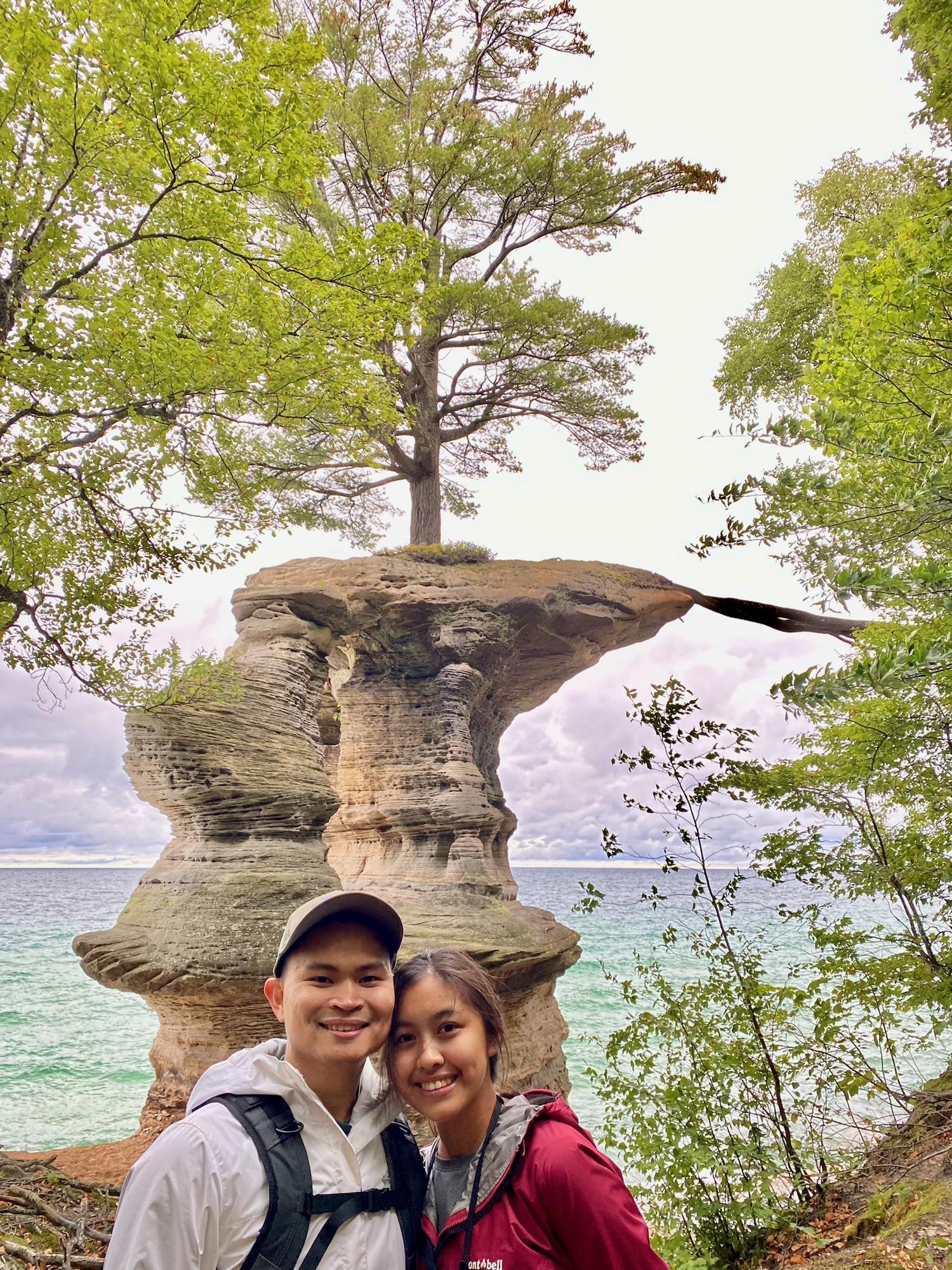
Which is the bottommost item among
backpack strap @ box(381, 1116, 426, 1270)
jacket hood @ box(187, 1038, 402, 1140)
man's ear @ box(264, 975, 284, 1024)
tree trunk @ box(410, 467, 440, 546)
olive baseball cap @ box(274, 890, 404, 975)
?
backpack strap @ box(381, 1116, 426, 1270)

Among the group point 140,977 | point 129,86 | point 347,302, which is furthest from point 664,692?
point 140,977

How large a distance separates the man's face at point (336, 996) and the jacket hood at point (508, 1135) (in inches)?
14.2

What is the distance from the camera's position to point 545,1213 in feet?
5.41

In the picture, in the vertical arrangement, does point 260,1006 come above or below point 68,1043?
above

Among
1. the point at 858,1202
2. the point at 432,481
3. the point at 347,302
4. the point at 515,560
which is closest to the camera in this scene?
the point at 858,1202

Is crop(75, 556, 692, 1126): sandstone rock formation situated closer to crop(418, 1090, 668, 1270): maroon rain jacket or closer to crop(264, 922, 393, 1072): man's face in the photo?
crop(264, 922, 393, 1072): man's face

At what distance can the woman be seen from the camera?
5.24 ft

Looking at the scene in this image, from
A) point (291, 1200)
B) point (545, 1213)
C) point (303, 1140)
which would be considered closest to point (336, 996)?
point (303, 1140)

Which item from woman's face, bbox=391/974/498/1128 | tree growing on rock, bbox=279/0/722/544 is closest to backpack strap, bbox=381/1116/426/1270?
woman's face, bbox=391/974/498/1128

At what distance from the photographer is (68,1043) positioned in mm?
21031

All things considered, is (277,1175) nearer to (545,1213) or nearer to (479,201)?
(545,1213)

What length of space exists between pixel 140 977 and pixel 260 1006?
141 centimetres

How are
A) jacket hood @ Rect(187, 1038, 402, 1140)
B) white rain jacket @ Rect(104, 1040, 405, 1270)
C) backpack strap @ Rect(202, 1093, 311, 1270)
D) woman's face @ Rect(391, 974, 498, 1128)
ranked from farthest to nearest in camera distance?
woman's face @ Rect(391, 974, 498, 1128)
jacket hood @ Rect(187, 1038, 402, 1140)
backpack strap @ Rect(202, 1093, 311, 1270)
white rain jacket @ Rect(104, 1040, 405, 1270)

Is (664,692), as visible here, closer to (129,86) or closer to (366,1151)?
(366,1151)
